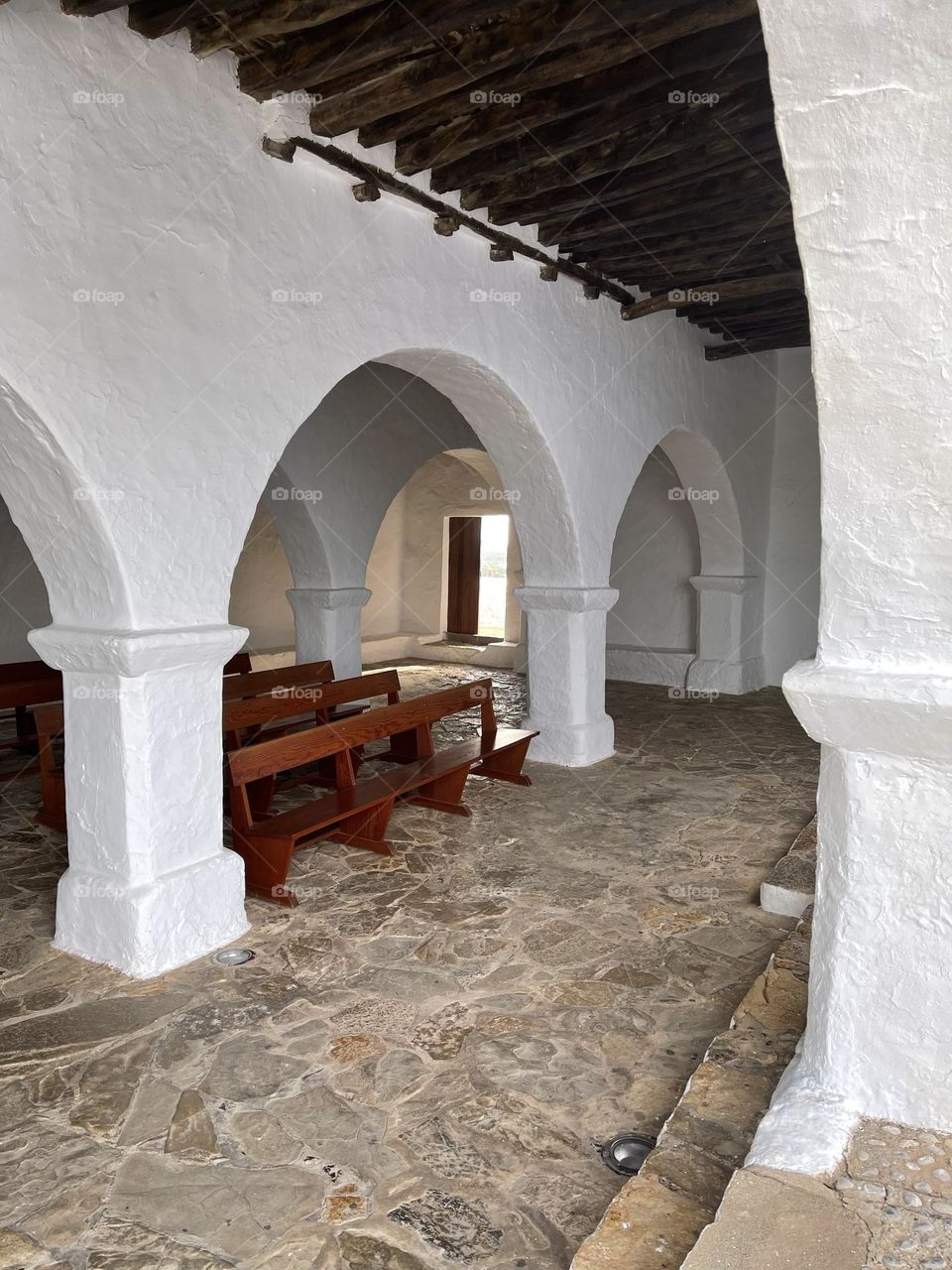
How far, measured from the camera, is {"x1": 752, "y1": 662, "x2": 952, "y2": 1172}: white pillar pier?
1.92 m

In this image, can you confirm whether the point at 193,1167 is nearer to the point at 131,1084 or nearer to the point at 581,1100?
the point at 131,1084

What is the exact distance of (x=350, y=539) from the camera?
8578 millimetres

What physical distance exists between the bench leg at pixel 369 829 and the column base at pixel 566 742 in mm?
2146

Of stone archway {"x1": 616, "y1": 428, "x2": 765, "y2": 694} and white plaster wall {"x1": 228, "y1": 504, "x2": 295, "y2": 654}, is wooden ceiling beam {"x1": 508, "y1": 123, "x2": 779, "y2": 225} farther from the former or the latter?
white plaster wall {"x1": 228, "y1": 504, "x2": 295, "y2": 654}

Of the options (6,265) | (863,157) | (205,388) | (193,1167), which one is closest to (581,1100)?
(193,1167)

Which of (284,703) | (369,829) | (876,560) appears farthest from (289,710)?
(876,560)

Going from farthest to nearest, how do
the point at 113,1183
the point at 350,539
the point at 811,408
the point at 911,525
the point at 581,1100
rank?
1. the point at 811,408
2. the point at 350,539
3. the point at 581,1100
4. the point at 113,1183
5. the point at 911,525

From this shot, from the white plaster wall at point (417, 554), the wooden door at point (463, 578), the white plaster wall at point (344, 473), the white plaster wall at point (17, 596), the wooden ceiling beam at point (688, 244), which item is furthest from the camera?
the wooden door at point (463, 578)

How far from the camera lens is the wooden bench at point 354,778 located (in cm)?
446

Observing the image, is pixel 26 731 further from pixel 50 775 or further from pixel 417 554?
pixel 417 554

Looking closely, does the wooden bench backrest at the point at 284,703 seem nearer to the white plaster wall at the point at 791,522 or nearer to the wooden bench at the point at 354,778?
the wooden bench at the point at 354,778

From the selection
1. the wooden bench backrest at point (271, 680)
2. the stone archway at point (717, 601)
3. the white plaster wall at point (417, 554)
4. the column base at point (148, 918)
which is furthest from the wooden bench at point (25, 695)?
the white plaster wall at point (417, 554)

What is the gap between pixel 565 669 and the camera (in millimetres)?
7176

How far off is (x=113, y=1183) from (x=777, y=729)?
24.2 ft
